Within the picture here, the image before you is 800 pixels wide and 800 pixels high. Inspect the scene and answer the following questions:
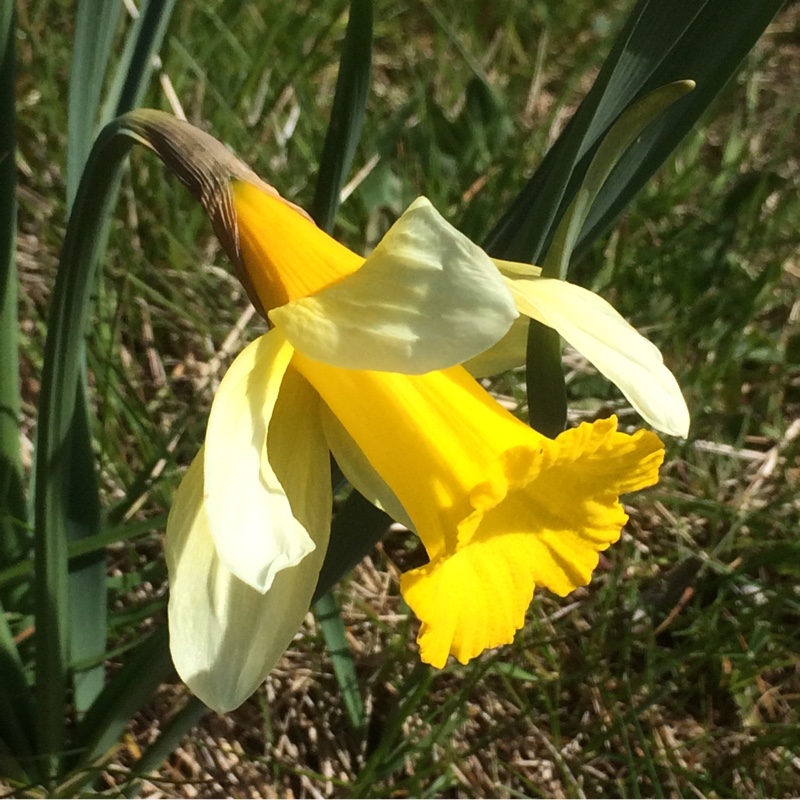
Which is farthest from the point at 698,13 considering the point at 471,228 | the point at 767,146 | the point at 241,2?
the point at 767,146

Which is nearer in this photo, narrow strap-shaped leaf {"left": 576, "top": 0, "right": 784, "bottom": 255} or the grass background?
narrow strap-shaped leaf {"left": 576, "top": 0, "right": 784, "bottom": 255}

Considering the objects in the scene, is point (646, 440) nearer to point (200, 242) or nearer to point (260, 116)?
point (200, 242)

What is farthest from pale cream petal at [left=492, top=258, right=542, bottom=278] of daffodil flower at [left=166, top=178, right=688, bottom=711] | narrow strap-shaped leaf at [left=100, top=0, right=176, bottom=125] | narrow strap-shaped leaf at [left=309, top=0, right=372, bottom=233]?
narrow strap-shaped leaf at [left=100, top=0, right=176, bottom=125]

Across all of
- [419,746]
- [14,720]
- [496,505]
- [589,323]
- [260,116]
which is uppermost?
[260,116]

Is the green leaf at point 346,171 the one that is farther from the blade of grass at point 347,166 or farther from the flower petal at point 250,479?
the flower petal at point 250,479

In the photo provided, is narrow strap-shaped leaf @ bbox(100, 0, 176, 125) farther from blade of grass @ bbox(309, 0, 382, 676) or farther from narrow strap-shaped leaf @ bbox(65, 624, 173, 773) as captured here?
narrow strap-shaped leaf @ bbox(65, 624, 173, 773)

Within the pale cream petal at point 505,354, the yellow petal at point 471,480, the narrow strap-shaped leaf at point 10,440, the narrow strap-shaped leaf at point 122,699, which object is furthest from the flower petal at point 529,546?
the narrow strap-shaped leaf at point 10,440

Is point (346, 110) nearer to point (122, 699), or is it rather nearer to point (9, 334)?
point (9, 334)
